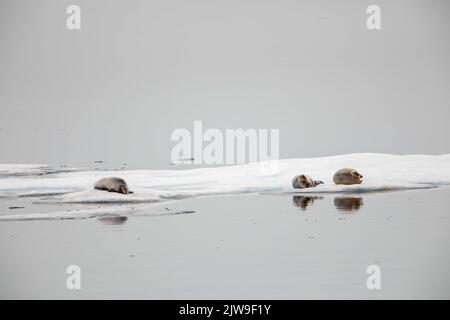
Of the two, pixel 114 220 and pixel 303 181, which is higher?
pixel 303 181

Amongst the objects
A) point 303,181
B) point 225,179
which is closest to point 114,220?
point 225,179

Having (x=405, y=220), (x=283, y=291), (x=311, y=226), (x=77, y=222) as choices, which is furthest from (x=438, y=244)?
(x=77, y=222)

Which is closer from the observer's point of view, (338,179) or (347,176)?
(347,176)

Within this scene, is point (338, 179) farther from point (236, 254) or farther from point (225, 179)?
point (236, 254)

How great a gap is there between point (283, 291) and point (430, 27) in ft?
18.1

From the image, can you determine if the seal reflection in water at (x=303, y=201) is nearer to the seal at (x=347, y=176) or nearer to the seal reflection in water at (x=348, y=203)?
the seal reflection in water at (x=348, y=203)

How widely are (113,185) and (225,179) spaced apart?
75.6 inches

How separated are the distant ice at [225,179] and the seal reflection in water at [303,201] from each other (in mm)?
504

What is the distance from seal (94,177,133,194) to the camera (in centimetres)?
1048

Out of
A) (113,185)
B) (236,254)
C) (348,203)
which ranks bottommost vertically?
(236,254)

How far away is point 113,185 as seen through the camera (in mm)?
10484

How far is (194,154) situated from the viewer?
10.6 meters

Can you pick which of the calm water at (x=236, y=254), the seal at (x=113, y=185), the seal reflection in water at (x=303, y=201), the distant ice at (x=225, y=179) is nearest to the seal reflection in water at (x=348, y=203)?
the calm water at (x=236, y=254)

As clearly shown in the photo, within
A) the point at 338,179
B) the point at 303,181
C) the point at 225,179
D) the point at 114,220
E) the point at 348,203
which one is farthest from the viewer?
the point at 338,179
